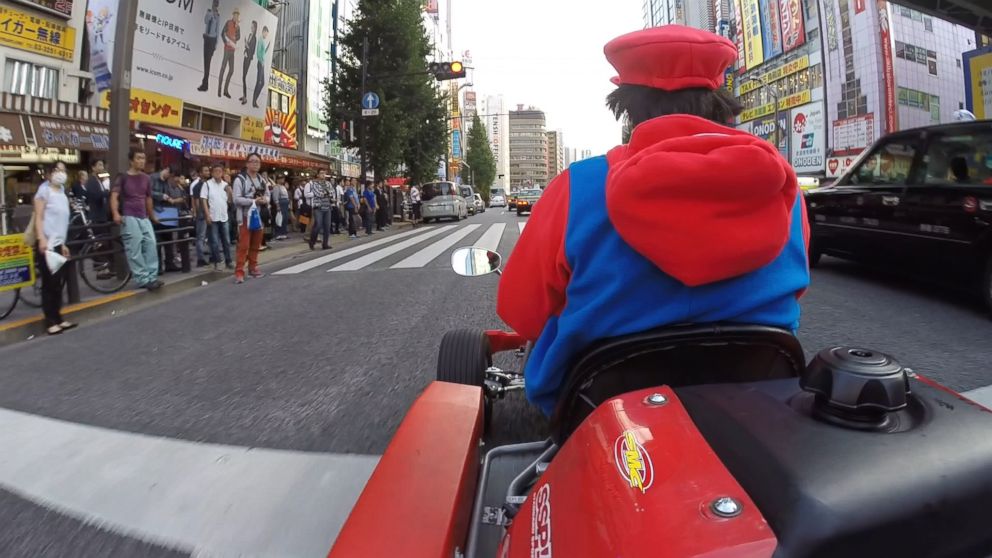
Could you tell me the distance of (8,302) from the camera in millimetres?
5711

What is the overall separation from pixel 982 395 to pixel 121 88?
9.58 meters

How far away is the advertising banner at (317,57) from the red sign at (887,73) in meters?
33.1

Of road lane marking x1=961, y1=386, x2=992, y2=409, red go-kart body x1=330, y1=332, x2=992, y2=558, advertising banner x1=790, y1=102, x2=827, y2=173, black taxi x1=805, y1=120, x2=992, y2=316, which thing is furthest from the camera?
advertising banner x1=790, y1=102, x2=827, y2=173

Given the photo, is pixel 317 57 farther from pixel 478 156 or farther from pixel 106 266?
pixel 478 156

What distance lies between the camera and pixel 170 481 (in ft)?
7.24

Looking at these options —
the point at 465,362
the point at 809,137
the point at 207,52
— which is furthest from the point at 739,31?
the point at 465,362

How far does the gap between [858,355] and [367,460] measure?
196cm

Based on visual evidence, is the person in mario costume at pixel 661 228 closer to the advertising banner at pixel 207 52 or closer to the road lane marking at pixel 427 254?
the road lane marking at pixel 427 254

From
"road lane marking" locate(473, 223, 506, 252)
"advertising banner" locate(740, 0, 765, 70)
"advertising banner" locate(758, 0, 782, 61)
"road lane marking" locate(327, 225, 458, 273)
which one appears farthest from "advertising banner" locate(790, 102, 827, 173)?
"road lane marking" locate(327, 225, 458, 273)

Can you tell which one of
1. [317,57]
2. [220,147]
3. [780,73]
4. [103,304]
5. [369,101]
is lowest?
[103,304]

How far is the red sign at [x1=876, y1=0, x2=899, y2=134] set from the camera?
112 feet

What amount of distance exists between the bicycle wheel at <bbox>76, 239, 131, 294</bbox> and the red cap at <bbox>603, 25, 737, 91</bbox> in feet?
22.7

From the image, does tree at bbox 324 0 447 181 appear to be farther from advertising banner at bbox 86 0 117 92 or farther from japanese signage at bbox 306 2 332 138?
japanese signage at bbox 306 2 332 138

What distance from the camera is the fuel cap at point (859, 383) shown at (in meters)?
0.70
